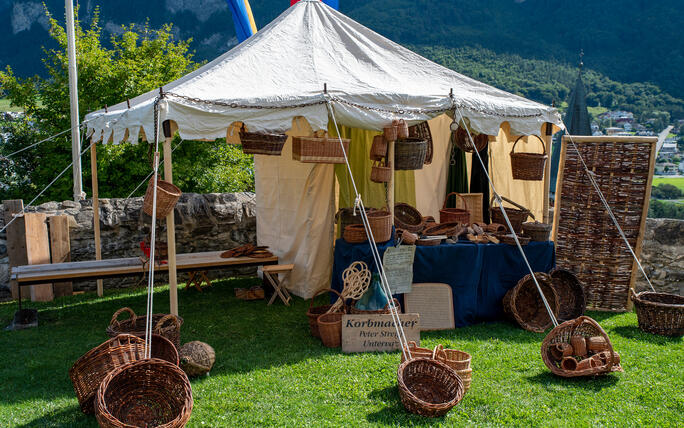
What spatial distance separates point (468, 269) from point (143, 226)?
159 inches

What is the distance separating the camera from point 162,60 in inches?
478

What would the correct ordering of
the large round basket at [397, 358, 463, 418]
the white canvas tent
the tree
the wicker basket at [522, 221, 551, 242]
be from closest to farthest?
the large round basket at [397, 358, 463, 418]
the white canvas tent
the wicker basket at [522, 221, 551, 242]
the tree

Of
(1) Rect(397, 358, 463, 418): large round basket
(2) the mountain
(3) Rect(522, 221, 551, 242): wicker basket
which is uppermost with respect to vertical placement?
(2) the mountain

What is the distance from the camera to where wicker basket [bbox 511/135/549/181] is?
5926mm

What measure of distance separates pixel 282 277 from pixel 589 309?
3385mm

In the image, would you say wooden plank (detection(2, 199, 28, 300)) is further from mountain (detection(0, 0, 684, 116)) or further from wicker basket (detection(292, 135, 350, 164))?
mountain (detection(0, 0, 684, 116))

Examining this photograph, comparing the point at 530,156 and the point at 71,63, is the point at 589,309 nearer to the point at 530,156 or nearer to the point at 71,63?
the point at 530,156

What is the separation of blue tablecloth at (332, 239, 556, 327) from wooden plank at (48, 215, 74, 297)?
10.9ft

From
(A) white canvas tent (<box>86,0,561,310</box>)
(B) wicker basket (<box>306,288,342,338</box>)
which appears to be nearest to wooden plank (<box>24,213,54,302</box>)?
(A) white canvas tent (<box>86,0,561,310</box>)

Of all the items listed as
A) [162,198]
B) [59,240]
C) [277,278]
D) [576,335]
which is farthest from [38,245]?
[576,335]

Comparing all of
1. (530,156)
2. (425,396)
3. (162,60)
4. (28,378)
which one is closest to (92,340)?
(28,378)

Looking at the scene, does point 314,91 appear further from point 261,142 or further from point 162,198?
point 162,198

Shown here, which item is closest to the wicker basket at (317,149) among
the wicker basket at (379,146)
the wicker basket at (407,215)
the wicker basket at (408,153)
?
the wicker basket at (379,146)

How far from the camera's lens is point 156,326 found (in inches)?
163
